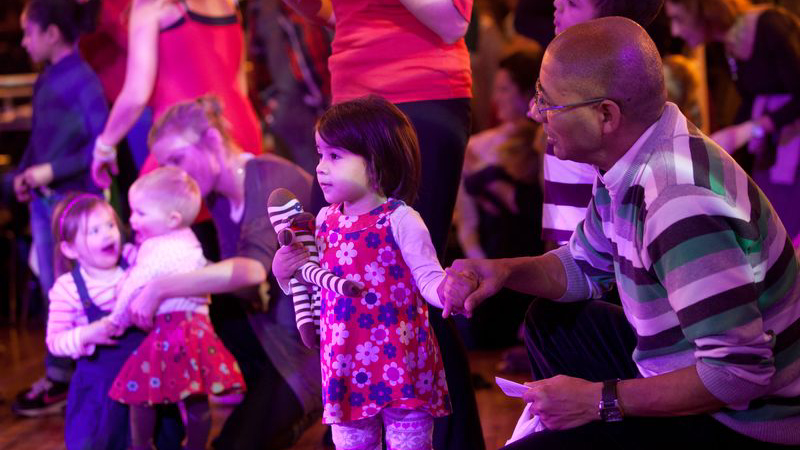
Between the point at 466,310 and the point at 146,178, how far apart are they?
1345 millimetres

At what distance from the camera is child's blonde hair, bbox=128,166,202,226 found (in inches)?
108

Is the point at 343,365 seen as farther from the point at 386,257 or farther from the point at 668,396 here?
the point at 668,396

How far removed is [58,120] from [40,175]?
0.21m

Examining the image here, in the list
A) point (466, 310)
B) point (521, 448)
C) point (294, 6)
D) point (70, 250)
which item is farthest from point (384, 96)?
point (70, 250)

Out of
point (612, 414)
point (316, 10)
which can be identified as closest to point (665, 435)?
point (612, 414)

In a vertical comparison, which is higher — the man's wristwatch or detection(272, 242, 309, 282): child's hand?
detection(272, 242, 309, 282): child's hand

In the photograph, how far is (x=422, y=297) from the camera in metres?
1.95

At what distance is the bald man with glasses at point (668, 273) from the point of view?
155cm

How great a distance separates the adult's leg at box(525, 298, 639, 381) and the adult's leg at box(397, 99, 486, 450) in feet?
0.66

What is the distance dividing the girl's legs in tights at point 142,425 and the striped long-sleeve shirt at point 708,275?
1.47m

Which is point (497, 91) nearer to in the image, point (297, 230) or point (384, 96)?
point (384, 96)

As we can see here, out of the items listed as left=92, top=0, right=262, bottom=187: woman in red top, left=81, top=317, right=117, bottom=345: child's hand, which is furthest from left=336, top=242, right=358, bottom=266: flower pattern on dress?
left=92, top=0, right=262, bottom=187: woman in red top

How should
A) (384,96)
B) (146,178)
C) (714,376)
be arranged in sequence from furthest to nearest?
1. (146,178)
2. (384,96)
3. (714,376)

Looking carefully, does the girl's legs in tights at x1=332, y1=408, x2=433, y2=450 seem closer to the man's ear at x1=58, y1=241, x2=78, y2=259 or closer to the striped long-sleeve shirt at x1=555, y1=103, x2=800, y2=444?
the striped long-sleeve shirt at x1=555, y1=103, x2=800, y2=444
